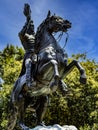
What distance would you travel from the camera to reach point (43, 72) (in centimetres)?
1032

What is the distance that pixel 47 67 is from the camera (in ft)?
33.4

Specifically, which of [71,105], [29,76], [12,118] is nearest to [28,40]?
[29,76]

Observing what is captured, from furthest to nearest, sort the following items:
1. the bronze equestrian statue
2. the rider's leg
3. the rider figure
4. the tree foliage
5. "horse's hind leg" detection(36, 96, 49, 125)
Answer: the tree foliage < "horse's hind leg" detection(36, 96, 49, 125) < the rider figure < the rider's leg < the bronze equestrian statue

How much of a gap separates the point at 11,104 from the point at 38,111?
2.74 feet

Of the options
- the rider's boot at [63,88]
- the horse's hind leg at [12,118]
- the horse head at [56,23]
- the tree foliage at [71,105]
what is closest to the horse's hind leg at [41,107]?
the horse's hind leg at [12,118]

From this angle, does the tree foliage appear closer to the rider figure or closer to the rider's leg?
the rider figure

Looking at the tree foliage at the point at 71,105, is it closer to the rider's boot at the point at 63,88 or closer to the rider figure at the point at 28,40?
the rider figure at the point at 28,40

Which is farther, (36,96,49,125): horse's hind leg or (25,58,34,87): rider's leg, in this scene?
(36,96,49,125): horse's hind leg

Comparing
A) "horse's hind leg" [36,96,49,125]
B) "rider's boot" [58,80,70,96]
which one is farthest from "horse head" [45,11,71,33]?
"horse's hind leg" [36,96,49,125]

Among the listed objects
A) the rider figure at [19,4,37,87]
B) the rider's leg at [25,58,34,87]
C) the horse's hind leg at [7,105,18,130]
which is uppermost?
the rider figure at [19,4,37,87]

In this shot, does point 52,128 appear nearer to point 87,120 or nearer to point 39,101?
point 39,101

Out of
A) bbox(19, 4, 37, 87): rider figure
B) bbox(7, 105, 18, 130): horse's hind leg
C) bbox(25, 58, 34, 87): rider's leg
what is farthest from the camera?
bbox(7, 105, 18, 130): horse's hind leg

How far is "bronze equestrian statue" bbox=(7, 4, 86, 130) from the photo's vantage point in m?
10.3

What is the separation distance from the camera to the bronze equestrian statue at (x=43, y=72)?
407 inches
